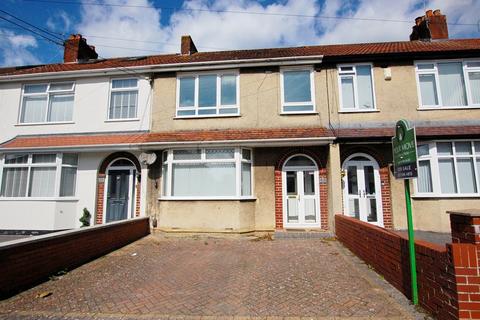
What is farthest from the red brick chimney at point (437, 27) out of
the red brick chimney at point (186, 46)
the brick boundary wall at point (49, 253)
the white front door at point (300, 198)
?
the brick boundary wall at point (49, 253)

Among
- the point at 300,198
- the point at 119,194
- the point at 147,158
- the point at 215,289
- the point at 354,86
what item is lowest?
the point at 215,289

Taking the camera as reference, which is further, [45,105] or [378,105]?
[45,105]

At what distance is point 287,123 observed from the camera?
9266mm

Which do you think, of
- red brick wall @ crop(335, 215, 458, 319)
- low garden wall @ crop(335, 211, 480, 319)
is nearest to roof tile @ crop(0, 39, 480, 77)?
red brick wall @ crop(335, 215, 458, 319)

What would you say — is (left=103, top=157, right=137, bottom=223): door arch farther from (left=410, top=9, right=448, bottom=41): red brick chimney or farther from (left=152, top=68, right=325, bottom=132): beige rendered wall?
(left=410, top=9, right=448, bottom=41): red brick chimney

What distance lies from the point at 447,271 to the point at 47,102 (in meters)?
13.2

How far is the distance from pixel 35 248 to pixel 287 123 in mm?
7521

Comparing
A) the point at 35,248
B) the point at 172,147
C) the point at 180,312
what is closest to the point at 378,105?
the point at 172,147

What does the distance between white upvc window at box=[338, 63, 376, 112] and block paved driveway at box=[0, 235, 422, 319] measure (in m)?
5.15

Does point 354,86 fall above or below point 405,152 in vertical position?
above

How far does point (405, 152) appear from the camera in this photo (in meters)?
3.65


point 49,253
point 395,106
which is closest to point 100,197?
point 49,253

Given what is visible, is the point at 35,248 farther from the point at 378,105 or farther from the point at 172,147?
the point at 378,105

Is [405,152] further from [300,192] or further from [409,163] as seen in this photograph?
[300,192]
